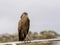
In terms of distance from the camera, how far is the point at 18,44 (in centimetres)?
443

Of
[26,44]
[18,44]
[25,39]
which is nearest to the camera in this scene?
[18,44]

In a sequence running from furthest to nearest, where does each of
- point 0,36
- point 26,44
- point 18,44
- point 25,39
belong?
point 0,36, point 25,39, point 26,44, point 18,44

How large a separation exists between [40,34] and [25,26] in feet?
12.6

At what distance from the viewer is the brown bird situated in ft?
16.9

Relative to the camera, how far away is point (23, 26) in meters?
5.24

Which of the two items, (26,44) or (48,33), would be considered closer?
(26,44)

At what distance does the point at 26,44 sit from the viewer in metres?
4.79

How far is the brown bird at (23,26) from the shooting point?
5.15m

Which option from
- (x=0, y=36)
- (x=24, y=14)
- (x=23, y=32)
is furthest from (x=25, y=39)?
(x=0, y=36)

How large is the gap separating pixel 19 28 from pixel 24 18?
289mm

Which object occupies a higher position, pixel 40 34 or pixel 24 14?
pixel 24 14

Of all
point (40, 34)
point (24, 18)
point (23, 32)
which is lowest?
point (40, 34)

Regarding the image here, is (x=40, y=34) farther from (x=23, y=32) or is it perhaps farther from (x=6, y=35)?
(x=23, y=32)

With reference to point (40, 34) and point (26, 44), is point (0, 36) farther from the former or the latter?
point (26, 44)
